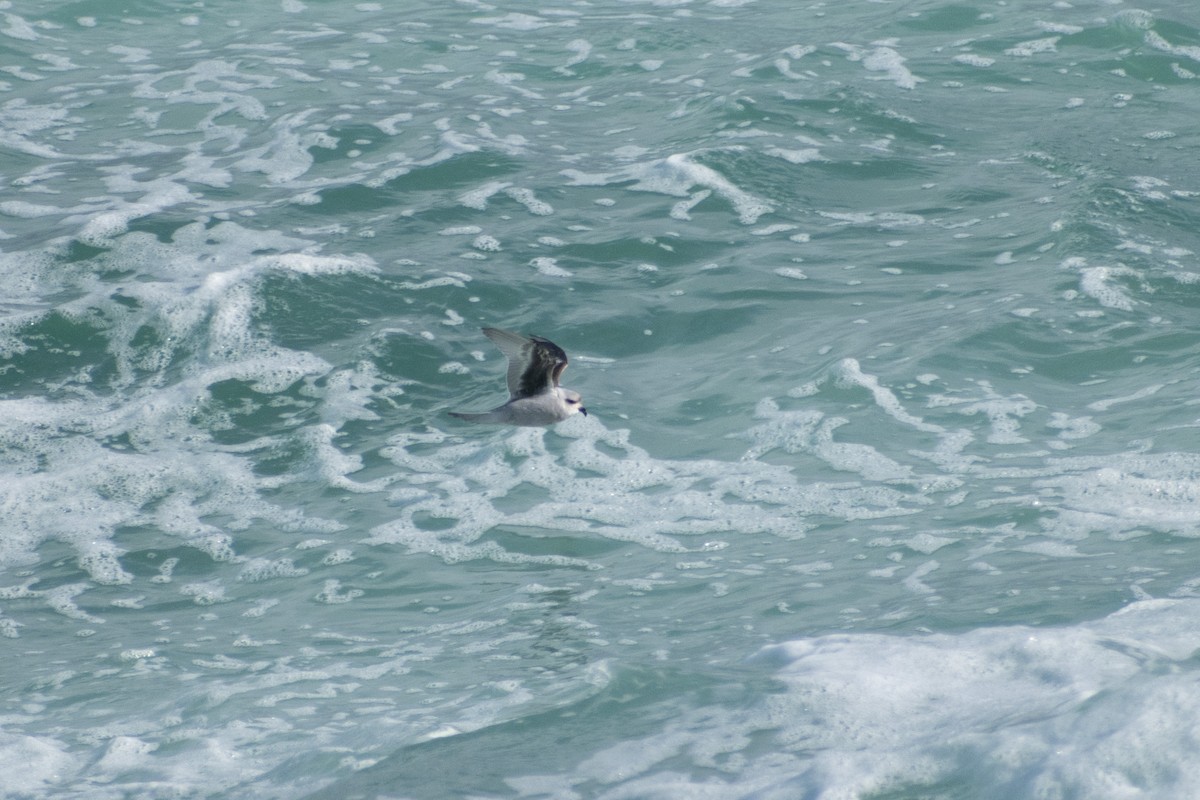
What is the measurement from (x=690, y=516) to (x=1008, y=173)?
6.43 metres

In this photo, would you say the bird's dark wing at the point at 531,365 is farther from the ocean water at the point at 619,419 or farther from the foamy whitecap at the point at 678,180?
the foamy whitecap at the point at 678,180

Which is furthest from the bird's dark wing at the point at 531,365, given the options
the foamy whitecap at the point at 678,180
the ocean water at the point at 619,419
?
the foamy whitecap at the point at 678,180

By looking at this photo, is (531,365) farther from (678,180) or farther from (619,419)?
(678,180)

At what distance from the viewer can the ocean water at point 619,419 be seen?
5.40m

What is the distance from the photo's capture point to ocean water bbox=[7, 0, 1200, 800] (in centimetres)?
540

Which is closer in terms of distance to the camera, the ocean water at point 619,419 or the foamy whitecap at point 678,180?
the ocean water at point 619,419

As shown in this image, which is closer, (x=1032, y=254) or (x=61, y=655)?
(x=61, y=655)

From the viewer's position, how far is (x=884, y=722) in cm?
503

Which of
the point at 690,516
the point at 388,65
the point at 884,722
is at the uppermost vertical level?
the point at 388,65

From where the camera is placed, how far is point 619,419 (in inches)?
363

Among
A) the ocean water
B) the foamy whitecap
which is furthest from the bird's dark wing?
the foamy whitecap

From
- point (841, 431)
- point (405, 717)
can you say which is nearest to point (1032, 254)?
point (841, 431)

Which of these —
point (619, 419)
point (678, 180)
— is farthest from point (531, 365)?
point (678, 180)

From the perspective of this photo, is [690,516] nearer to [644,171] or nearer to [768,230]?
[768,230]
